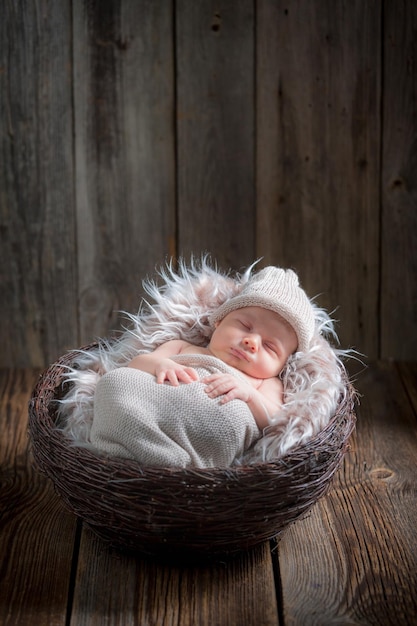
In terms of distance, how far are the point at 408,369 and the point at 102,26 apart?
1247 millimetres

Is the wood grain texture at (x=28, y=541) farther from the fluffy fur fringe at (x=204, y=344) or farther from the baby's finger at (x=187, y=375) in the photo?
the baby's finger at (x=187, y=375)

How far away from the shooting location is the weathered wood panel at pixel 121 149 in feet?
6.91

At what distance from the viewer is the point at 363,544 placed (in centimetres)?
148

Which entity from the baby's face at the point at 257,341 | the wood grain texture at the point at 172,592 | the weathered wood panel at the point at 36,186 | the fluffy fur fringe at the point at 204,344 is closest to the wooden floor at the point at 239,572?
the wood grain texture at the point at 172,592

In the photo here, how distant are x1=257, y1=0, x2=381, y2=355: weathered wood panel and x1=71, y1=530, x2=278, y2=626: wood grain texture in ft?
3.39


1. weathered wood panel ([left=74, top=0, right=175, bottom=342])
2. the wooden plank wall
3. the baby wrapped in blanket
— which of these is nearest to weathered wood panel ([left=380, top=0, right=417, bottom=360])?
the wooden plank wall

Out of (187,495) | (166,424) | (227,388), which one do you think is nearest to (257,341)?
(227,388)

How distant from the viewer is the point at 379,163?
2211mm

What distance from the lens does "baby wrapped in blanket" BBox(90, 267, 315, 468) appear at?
133 centimetres

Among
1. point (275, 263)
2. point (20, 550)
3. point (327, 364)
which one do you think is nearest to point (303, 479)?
point (327, 364)

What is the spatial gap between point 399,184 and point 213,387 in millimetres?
1085

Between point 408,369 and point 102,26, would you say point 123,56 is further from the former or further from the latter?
→ point 408,369

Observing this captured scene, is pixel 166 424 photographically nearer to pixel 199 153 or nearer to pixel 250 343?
pixel 250 343

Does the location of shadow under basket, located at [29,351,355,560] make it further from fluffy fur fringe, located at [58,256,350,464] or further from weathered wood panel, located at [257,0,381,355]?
weathered wood panel, located at [257,0,381,355]
